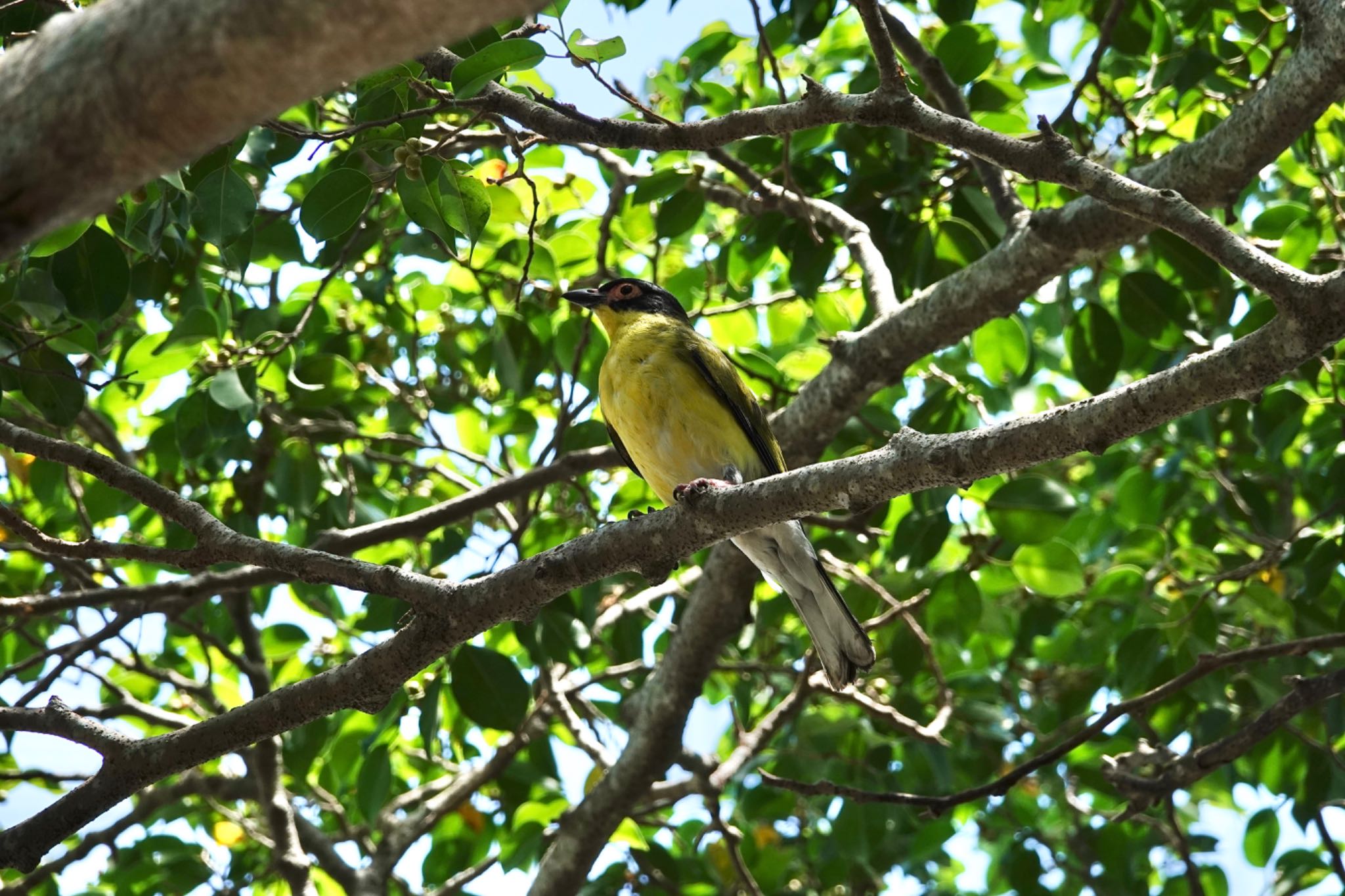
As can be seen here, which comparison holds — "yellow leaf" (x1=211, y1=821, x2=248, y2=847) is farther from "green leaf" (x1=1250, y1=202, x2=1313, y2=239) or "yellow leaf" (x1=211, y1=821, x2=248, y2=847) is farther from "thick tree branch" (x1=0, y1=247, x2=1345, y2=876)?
"green leaf" (x1=1250, y1=202, x2=1313, y2=239)

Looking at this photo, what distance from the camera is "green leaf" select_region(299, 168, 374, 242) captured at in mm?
3201

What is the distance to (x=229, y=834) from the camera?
579 cm

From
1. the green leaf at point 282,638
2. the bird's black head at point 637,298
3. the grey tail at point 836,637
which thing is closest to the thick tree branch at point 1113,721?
the grey tail at point 836,637

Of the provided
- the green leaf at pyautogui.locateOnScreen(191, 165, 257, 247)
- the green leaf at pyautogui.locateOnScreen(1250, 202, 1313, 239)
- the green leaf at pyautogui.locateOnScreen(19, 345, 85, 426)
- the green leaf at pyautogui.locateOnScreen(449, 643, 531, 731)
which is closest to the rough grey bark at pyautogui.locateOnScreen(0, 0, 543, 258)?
the green leaf at pyautogui.locateOnScreen(191, 165, 257, 247)

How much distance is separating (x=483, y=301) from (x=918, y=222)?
1869 mm

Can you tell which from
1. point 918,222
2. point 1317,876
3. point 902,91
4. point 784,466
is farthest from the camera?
point 1317,876

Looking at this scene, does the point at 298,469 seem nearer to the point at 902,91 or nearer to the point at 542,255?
the point at 542,255

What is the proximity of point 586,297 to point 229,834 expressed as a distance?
321cm

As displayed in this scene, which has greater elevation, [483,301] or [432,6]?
[483,301]

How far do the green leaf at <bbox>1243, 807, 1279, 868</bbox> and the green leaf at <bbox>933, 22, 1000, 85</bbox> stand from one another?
11.1 ft

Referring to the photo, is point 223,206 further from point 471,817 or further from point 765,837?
point 765,837

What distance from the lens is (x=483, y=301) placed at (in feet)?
17.1

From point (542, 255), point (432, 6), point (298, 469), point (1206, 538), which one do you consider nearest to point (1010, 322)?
point (1206, 538)

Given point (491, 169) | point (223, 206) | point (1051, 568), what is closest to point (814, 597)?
point (1051, 568)
